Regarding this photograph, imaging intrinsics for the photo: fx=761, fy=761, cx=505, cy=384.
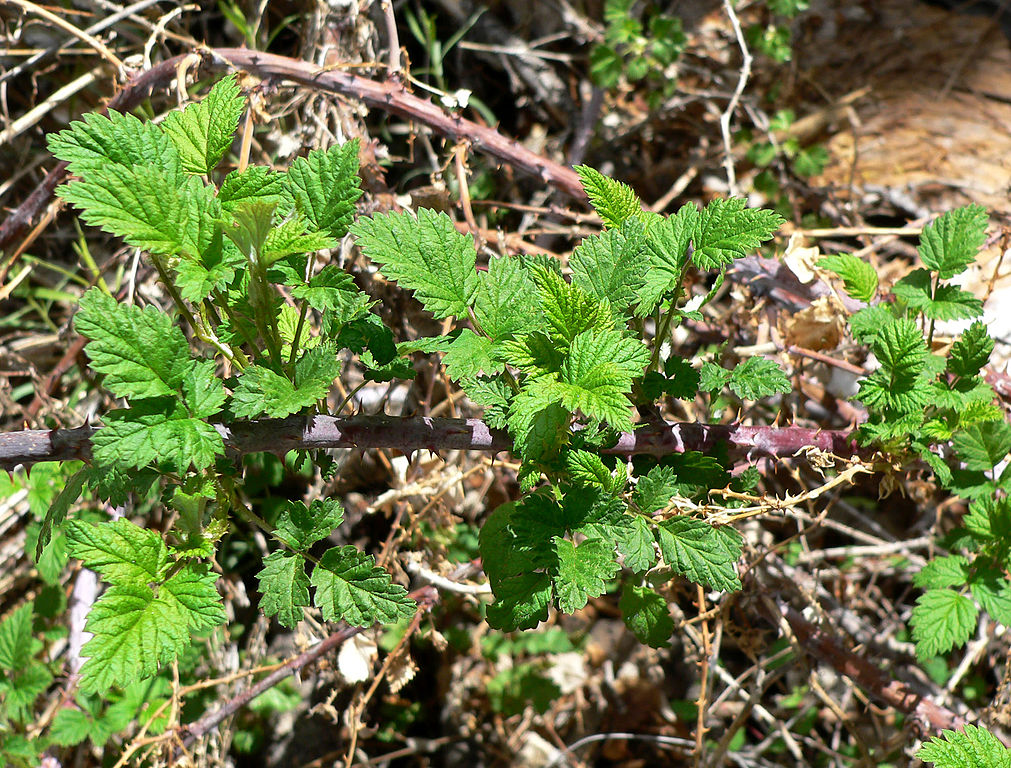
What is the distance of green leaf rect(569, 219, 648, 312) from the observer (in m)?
1.49

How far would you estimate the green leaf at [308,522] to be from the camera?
143 cm

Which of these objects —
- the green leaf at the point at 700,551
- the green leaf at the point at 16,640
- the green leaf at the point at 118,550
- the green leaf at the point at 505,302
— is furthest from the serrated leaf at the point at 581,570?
the green leaf at the point at 16,640

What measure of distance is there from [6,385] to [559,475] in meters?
2.02

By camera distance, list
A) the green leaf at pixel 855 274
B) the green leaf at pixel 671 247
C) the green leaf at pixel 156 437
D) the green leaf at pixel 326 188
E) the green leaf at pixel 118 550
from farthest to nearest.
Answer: the green leaf at pixel 855 274 < the green leaf at pixel 671 247 < the green leaf at pixel 326 188 < the green leaf at pixel 118 550 < the green leaf at pixel 156 437

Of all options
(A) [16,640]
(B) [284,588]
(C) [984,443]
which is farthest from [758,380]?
(A) [16,640]

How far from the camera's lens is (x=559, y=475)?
4.93 ft

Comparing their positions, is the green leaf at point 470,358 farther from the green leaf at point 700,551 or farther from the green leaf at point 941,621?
the green leaf at point 941,621

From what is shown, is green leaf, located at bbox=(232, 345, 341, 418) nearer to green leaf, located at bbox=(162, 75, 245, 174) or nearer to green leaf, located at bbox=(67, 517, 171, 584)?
green leaf, located at bbox=(67, 517, 171, 584)

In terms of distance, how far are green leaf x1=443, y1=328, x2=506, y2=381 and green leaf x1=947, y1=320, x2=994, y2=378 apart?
115 cm

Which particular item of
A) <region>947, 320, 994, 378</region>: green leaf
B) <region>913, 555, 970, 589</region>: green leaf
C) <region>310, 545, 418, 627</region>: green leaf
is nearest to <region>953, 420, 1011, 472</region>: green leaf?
<region>947, 320, 994, 378</region>: green leaf

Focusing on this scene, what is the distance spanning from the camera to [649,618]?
1598 millimetres

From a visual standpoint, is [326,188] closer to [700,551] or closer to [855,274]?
[700,551]

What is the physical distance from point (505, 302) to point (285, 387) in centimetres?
44

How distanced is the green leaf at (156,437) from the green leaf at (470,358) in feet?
1.36
